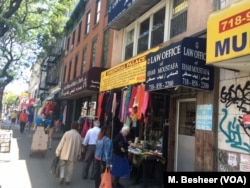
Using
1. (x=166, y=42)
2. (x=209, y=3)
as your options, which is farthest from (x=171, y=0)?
(x=209, y=3)

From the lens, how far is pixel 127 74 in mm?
10445

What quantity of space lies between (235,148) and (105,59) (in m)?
10.3

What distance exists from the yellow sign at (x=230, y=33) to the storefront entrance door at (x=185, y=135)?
2.72m

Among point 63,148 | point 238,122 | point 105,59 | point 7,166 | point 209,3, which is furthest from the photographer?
point 105,59

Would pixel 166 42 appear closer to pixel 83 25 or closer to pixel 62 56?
pixel 83 25

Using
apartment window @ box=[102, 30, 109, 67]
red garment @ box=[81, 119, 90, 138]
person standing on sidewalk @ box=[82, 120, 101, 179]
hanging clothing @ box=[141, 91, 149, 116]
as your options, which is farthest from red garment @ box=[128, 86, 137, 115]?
apartment window @ box=[102, 30, 109, 67]

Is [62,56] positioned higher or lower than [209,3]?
higher

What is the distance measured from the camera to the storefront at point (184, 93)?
270 inches

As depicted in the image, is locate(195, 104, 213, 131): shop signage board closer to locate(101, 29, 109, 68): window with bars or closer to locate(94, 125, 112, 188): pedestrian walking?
locate(94, 125, 112, 188): pedestrian walking

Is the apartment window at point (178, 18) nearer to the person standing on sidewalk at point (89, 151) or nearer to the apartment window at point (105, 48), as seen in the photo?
the person standing on sidewalk at point (89, 151)

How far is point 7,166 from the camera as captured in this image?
34.8 feet

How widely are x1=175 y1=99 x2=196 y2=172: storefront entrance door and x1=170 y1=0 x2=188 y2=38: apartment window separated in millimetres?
2068

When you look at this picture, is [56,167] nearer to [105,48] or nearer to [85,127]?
[85,127]

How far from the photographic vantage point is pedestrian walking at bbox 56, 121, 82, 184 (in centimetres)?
877
